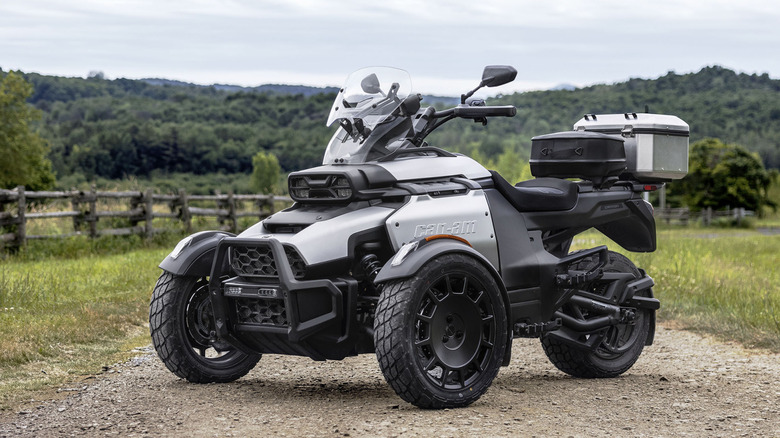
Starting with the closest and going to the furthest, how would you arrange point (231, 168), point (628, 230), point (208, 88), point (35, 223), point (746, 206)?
→ 1. point (628, 230)
2. point (35, 223)
3. point (746, 206)
4. point (231, 168)
5. point (208, 88)

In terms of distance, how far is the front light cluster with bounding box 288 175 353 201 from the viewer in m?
6.20

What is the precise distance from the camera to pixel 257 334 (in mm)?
6168

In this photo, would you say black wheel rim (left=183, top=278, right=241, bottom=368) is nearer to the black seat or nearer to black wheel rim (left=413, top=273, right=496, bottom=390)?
black wheel rim (left=413, top=273, right=496, bottom=390)

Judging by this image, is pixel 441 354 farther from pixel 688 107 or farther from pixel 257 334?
pixel 688 107

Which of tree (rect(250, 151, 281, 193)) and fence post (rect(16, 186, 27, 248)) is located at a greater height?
fence post (rect(16, 186, 27, 248))

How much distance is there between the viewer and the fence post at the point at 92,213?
67.8 ft

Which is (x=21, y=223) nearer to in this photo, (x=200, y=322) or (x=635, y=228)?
(x=200, y=322)

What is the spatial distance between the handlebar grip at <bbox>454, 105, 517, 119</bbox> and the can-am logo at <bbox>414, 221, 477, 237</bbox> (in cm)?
79

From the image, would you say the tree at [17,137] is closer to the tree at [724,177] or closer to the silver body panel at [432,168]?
the silver body panel at [432,168]

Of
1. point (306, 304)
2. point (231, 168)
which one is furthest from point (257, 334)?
point (231, 168)

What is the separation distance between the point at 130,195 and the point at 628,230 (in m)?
16.9

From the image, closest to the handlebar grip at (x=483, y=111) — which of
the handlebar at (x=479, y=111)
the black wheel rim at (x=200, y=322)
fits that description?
the handlebar at (x=479, y=111)

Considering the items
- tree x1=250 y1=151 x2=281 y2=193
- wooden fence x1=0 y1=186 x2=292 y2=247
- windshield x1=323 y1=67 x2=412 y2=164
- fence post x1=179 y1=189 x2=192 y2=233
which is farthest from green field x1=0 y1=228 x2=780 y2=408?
tree x1=250 y1=151 x2=281 y2=193

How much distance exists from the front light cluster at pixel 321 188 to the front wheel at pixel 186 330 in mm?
961
